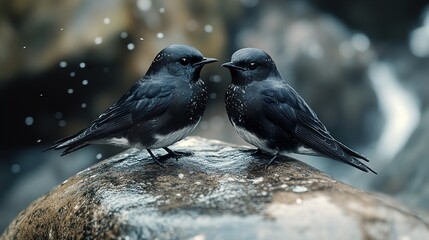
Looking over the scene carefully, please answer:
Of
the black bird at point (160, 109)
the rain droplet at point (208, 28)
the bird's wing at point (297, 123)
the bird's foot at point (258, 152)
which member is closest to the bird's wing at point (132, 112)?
the black bird at point (160, 109)

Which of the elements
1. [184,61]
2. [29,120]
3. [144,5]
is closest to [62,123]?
[29,120]

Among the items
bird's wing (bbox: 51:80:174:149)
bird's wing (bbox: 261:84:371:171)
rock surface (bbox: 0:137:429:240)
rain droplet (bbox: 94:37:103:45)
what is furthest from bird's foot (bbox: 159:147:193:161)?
rain droplet (bbox: 94:37:103:45)

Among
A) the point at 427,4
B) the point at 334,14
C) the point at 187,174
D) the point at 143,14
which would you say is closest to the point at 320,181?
the point at 187,174

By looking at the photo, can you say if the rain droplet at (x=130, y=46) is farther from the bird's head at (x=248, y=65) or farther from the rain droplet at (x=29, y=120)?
the bird's head at (x=248, y=65)

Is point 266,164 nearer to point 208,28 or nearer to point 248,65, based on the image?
point 248,65

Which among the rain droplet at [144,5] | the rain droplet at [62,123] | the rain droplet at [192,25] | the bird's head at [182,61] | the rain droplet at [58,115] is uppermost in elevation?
the bird's head at [182,61]

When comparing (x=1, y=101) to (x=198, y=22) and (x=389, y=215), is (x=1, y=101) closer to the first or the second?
(x=198, y=22)

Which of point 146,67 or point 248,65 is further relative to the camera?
point 146,67
